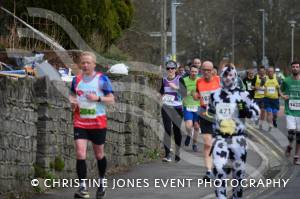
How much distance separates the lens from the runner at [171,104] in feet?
45.9

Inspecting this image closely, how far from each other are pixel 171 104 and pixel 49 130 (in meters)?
4.36

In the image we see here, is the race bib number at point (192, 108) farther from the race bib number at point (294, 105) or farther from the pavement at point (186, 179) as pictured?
the race bib number at point (294, 105)

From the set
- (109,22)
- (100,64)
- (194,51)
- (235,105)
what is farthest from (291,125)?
(194,51)

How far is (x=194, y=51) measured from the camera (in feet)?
259

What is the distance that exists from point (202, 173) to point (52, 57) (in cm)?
538

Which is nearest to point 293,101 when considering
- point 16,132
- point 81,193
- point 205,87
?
point 205,87

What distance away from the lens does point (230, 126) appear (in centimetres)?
912

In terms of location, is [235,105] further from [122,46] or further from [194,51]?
[194,51]

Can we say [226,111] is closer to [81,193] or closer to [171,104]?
[81,193]

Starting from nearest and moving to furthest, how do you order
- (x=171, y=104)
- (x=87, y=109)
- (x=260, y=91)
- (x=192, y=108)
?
(x=87, y=109) → (x=171, y=104) → (x=192, y=108) → (x=260, y=91)

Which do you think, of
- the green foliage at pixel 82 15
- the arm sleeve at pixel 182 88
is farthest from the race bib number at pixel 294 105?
the green foliage at pixel 82 15

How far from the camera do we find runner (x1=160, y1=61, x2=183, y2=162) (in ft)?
45.9

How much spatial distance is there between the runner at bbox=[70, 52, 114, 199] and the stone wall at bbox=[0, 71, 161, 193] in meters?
0.55

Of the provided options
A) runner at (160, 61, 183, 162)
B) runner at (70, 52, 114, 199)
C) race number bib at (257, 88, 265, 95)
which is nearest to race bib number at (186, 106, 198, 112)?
runner at (160, 61, 183, 162)
